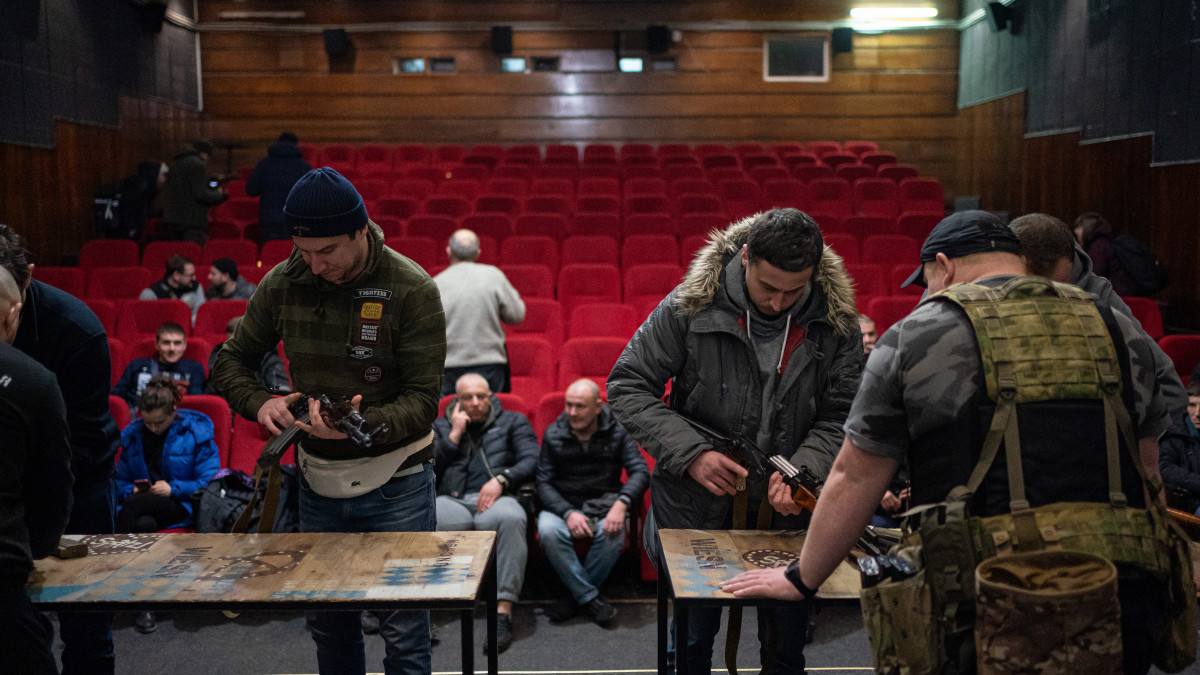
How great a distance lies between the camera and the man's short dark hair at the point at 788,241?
69.6 inches

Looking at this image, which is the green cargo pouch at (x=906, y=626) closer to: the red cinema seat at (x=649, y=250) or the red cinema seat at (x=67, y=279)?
the red cinema seat at (x=649, y=250)

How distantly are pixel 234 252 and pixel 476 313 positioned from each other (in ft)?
10.9

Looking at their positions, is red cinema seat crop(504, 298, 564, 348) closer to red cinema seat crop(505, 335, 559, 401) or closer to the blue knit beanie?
red cinema seat crop(505, 335, 559, 401)

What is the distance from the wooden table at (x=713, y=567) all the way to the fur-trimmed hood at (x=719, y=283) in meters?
0.48

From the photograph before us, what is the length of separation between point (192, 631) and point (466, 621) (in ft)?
6.05

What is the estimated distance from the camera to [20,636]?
1.50 meters

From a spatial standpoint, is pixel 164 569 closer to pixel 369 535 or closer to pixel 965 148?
pixel 369 535

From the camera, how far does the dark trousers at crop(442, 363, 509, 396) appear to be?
4387 mm

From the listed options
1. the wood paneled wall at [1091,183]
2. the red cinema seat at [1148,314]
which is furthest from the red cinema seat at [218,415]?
the wood paneled wall at [1091,183]

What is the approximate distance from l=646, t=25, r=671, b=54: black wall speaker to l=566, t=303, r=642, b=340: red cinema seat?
6321 mm

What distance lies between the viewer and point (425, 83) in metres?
10.8

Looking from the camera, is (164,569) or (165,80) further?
(165,80)

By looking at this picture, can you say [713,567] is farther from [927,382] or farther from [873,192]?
[873,192]

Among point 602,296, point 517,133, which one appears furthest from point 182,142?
point 602,296
